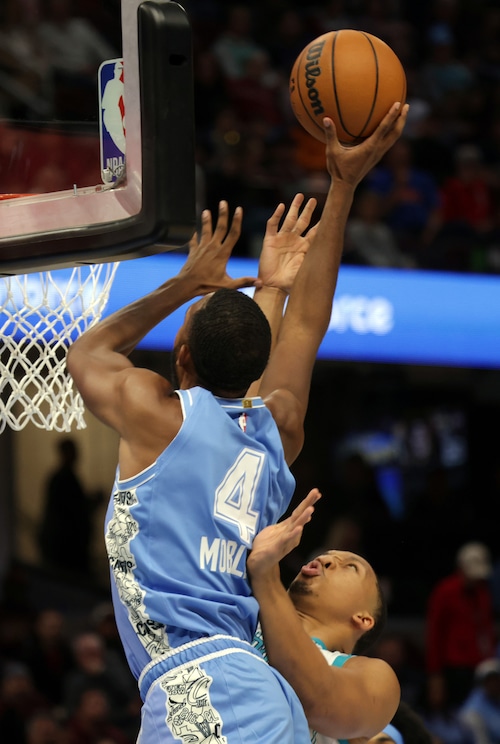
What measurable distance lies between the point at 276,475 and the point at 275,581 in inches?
9.7

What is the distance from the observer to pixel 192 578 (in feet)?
8.73

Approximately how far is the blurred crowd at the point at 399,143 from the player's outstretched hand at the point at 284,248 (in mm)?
4400

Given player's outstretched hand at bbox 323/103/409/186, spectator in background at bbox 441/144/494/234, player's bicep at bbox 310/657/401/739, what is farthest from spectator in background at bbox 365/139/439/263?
player's bicep at bbox 310/657/401/739

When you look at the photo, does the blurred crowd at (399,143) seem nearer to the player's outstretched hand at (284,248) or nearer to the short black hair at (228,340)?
the player's outstretched hand at (284,248)

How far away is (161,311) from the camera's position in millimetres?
2896

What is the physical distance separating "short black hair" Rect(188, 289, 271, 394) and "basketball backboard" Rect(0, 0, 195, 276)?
0.58 ft

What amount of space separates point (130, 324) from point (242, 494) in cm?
48

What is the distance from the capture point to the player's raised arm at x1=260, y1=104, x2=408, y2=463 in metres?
3.09

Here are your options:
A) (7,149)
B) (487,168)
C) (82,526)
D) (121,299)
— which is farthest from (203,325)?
(487,168)

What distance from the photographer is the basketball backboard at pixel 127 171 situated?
8.78 feet

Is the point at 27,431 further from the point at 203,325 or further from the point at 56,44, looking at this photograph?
the point at 203,325

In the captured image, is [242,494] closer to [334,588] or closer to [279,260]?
[334,588]

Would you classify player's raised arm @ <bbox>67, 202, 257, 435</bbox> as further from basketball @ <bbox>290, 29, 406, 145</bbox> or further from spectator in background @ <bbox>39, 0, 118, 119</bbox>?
spectator in background @ <bbox>39, 0, 118, 119</bbox>

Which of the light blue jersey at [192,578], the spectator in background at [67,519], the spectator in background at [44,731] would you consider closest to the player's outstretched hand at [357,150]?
the light blue jersey at [192,578]
